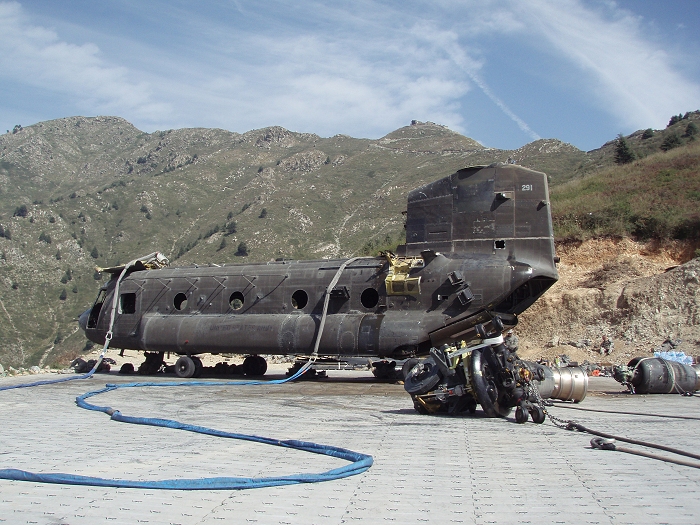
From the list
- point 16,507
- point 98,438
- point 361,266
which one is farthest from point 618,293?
point 16,507

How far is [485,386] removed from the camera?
1059cm

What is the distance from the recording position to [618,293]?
27.8 m

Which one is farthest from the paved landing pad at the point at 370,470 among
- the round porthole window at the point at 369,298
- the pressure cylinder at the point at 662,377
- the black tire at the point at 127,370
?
the black tire at the point at 127,370

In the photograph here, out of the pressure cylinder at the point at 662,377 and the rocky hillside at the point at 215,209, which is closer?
the pressure cylinder at the point at 662,377

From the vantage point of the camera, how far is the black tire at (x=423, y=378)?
37.6ft

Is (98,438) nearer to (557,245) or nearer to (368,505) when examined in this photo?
(368,505)

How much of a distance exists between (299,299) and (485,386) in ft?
37.6

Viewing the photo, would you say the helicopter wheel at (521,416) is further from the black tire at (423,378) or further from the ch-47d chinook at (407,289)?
the ch-47d chinook at (407,289)

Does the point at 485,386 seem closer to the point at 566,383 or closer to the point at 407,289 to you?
the point at 566,383

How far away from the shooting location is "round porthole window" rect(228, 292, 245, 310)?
875 inches

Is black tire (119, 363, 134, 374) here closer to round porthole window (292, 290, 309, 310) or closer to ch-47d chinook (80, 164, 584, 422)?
ch-47d chinook (80, 164, 584, 422)

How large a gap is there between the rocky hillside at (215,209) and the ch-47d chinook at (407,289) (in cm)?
4066

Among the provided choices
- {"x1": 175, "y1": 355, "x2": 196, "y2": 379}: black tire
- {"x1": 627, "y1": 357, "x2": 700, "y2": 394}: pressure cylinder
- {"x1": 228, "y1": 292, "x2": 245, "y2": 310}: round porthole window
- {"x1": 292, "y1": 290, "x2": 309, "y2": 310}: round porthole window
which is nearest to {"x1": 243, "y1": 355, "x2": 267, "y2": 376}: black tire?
{"x1": 175, "y1": 355, "x2": 196, "y2": 379}: black tire

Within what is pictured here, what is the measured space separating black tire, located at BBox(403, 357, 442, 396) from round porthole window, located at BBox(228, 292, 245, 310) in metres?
11.8
